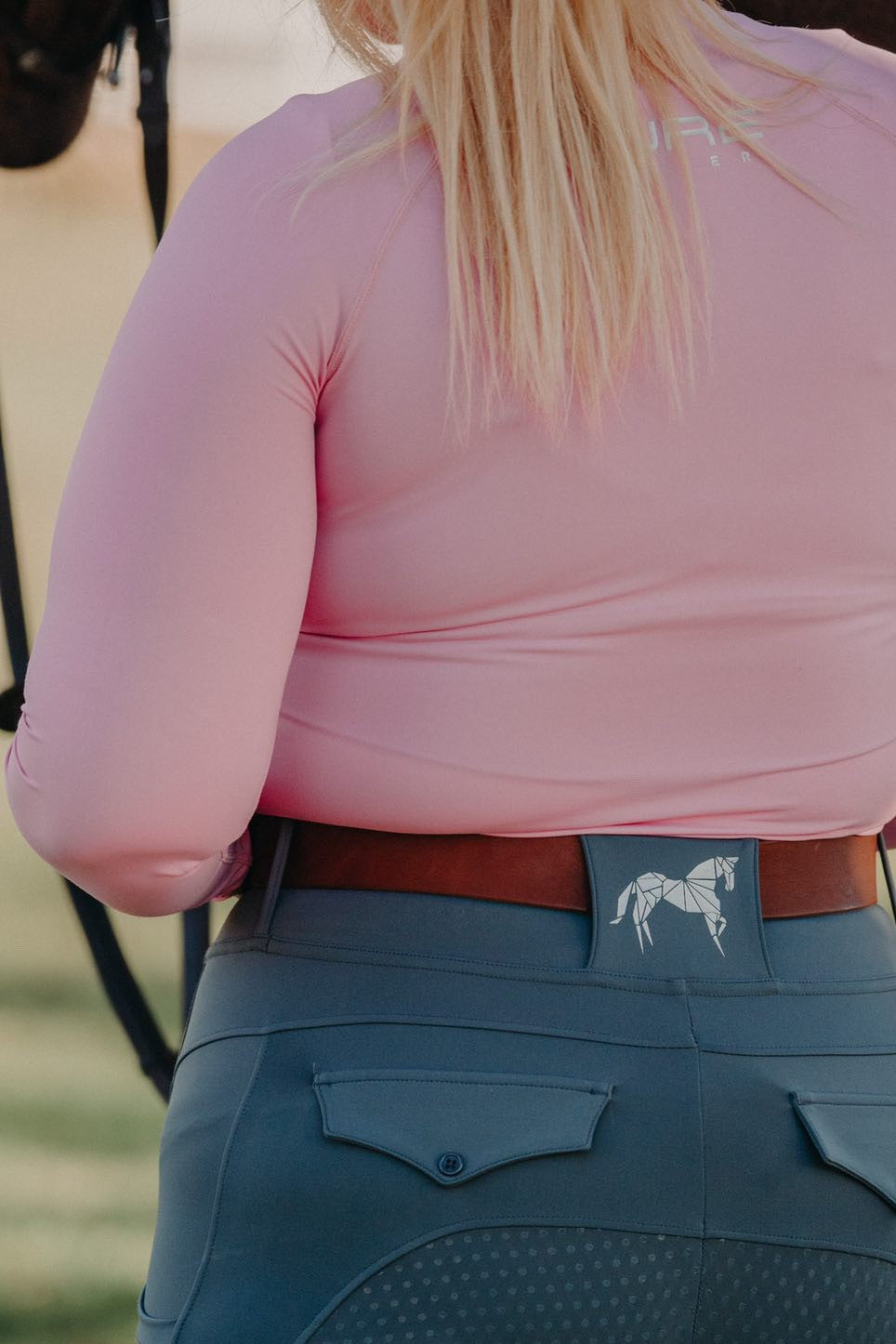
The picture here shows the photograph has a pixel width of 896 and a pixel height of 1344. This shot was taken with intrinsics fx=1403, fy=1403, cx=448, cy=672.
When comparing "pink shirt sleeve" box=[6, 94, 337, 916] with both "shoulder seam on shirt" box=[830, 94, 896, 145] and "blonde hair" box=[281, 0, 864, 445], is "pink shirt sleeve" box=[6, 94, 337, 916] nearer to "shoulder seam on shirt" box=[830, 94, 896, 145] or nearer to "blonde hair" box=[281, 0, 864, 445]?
"blonde hair" box=[281, 0, 864, 445]

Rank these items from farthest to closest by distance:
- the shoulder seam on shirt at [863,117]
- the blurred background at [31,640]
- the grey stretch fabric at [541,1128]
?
1. the blurred background at [31,640]
2. the shoulder seam on shirt at [863,117]
3. the grey stretch fabric at [541,1128]

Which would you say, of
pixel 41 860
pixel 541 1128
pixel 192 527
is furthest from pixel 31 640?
pixel 541 1128

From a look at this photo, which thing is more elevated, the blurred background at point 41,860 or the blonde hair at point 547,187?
the blonde hair at point 547,187

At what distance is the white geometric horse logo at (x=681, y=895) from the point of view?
83 cm

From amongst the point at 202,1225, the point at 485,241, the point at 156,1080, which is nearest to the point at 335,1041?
the point at 202,1225

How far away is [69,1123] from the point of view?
201 centimetres

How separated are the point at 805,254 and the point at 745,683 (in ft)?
0.83

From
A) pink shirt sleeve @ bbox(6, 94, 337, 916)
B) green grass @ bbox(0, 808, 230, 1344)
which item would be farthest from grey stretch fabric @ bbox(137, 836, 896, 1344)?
green grass @ bbox(0, 808, 230, 1344)

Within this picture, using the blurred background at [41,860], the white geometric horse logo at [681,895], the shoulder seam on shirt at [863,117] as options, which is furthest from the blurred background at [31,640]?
the white geometric horse logo at [681,895]

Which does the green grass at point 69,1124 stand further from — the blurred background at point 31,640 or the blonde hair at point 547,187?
the blonde hair at point 547,187

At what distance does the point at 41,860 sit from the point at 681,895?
4.02ft

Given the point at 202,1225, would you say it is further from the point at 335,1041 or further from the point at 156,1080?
the point at 156,1080

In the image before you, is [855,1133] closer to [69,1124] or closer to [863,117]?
[863,117]

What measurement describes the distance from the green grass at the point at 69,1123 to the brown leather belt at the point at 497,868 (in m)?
1.18
